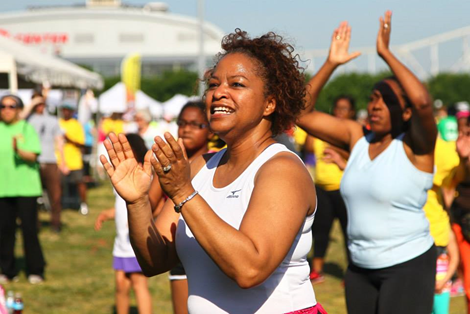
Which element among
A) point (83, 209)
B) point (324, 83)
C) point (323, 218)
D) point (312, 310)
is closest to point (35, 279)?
point (323, 218)

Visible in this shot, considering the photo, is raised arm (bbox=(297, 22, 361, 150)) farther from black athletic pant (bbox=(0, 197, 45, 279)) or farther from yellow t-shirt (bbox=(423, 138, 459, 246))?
black athletic pant (bbox=(0, 197, 45, 279))

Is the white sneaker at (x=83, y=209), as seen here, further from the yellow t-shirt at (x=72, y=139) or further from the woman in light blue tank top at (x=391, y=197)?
the woman in light blue tank top at (x=391, y=197)

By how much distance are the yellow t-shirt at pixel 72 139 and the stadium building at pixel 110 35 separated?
65.1 metres

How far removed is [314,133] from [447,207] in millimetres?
1423

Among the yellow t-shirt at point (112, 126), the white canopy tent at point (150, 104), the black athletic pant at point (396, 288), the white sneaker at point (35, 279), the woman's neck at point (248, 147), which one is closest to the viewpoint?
the woman's neck at point (248, 147)

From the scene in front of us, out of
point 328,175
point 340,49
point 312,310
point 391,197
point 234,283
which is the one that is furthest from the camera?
point 328,175

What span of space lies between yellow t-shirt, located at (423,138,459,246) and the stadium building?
73.7 metres

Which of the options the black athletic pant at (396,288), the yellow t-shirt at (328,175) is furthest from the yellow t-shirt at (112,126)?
the black athletic pant at (396,288)

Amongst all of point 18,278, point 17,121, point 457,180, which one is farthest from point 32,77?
point 457,180

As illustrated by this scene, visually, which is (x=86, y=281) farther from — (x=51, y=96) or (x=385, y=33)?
(x=51, y=96)

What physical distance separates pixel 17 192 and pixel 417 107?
19.1 feet

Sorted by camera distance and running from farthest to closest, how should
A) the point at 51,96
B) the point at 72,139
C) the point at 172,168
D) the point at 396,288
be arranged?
the point at 51,96
the point at 72,139
the point at 396,288
the point at 172,168

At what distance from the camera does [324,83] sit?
171 inches

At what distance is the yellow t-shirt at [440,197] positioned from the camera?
4859 millimetres
